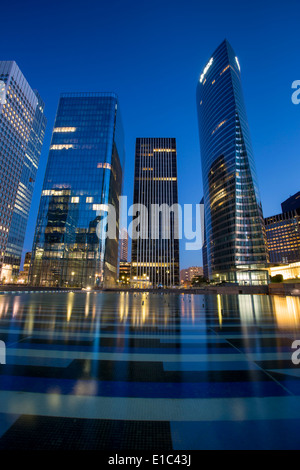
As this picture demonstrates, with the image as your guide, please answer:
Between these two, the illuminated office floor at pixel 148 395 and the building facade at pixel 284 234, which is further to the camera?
the building facade at pixel 284 234

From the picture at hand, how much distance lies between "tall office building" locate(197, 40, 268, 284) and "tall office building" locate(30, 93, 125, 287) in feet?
179

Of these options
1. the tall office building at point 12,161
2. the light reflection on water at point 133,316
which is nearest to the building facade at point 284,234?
the light reflection on water at point 133,316

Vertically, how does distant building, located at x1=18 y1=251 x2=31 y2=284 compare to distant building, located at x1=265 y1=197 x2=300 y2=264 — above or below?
below

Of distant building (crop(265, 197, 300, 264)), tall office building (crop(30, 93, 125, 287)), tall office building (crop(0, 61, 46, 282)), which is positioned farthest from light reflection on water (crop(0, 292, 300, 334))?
distant building (crop(265, 197, 300, 264))

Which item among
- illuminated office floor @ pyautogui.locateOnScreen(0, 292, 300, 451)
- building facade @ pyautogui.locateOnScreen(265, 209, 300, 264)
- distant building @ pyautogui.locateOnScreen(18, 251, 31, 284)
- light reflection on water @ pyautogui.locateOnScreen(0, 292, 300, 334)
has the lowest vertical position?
illuminated office floor @ pyautogui.locateOnScreen(0, 292, 300, 451)

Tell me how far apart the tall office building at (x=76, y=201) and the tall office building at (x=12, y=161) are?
45.0 meters

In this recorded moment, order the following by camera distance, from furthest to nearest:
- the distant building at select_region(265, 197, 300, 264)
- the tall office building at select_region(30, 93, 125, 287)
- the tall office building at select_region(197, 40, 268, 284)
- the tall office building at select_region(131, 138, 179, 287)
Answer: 1. the distant building at select_region(265, 197, 300, 264)
2. the tall office building at select_region(131, 138, 179, 287)
3. the tall office building at select_region(197, 40, 268, 284)
4. the tall office building at select_region(30, 93, 125, 287)

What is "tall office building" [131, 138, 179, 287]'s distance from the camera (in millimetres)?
139138

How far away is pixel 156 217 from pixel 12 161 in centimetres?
9376

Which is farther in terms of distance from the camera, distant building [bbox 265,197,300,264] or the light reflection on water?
distant building [bbox 265,197,300,264]

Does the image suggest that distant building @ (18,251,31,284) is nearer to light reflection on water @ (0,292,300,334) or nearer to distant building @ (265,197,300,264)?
light reflection on water @ (0,292,300,334)

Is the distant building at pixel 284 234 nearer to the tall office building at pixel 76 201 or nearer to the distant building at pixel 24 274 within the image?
the tall office building at pixel 76 201

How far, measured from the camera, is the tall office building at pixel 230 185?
290ft
